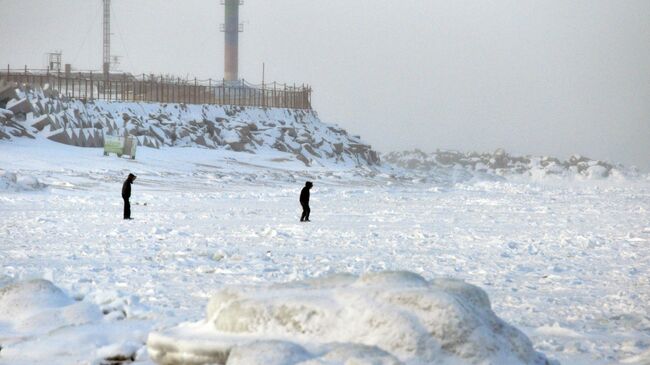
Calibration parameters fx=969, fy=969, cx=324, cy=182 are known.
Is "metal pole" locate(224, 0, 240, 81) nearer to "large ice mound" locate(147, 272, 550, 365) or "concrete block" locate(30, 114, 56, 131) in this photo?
"concrete block" locate(30, 114, 56, 131)

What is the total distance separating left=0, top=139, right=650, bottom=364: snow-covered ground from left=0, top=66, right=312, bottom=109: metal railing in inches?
1171

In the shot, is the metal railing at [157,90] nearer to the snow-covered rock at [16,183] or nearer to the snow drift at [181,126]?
the snow drift at [181,126]

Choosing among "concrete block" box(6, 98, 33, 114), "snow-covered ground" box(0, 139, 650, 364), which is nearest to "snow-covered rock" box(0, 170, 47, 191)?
"snow-covered ground" box(0, 139, 650, 364)

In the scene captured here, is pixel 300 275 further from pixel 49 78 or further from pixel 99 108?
pixel 49 78

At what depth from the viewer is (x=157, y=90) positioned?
234 ft

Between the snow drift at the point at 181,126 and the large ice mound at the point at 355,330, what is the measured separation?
4398 cm

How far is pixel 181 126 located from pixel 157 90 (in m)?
7.38

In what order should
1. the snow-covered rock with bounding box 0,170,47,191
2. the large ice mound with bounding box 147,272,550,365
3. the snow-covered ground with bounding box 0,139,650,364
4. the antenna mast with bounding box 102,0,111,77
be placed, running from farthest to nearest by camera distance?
the antenna mast with bounding box 102,0,111,77, the snow-covered rock with bounding box 0,170,47,191, the snow-covered ground with bounding box 0,139,650,364, the large ice mound with bounding box 147,272,550,365

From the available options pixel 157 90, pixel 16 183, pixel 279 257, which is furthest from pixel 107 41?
pixel 279 257

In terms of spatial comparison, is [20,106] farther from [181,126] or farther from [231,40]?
[231,40]

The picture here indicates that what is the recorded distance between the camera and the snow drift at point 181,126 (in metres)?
53.5

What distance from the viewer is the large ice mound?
7.20 m

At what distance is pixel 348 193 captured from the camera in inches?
1555

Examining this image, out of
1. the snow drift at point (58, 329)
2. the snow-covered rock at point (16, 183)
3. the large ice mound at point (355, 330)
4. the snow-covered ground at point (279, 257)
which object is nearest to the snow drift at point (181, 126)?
the snow-covered rock at point (16, 183)
